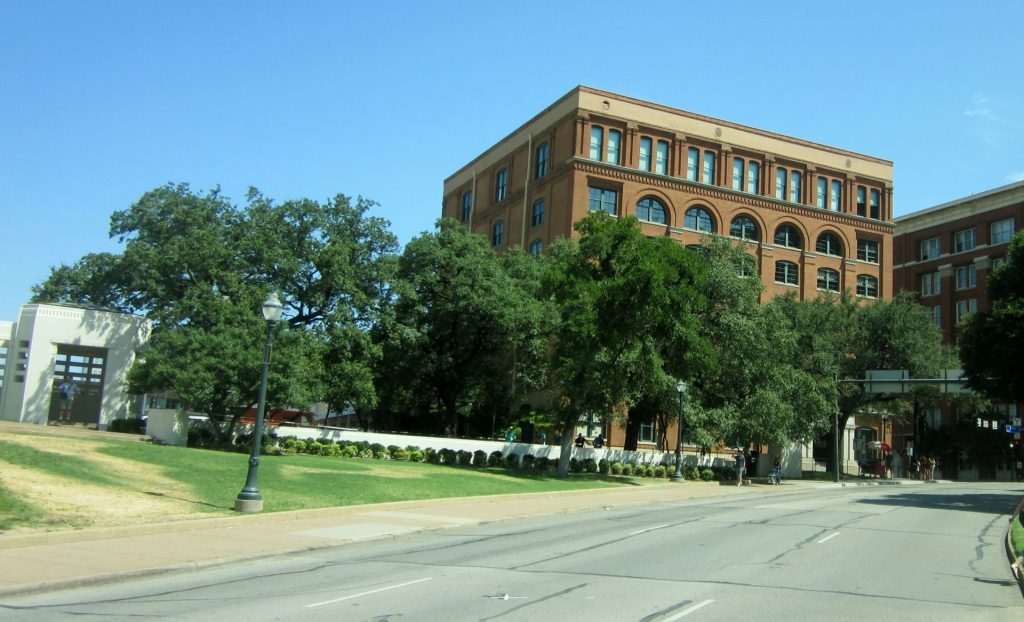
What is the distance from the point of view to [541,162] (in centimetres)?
6253

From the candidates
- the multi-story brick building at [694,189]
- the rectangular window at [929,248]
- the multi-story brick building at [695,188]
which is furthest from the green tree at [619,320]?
the rectangular window at [929,248]

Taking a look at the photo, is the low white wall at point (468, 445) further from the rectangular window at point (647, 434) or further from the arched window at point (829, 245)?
the arched window at point (829, 245)

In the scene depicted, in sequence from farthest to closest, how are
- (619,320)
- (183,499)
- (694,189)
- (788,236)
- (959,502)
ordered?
(788,236) < (694,189) < (619,320) < (959,502) < (183,499)

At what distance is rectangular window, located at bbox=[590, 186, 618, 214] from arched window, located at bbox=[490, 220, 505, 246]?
11037mm

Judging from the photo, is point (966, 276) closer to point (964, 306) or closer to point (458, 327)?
point (964, 306)

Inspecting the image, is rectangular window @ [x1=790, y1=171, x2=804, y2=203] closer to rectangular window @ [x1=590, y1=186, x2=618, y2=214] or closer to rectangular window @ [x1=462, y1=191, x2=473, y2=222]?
rectangular window @ [x1=590, y1=186, x2=618, y2=214]

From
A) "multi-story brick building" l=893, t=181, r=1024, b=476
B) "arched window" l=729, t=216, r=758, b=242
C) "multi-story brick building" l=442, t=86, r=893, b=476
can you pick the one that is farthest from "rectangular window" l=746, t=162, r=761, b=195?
"multi-story brick building" l=893, t=181, r=1024, b=476

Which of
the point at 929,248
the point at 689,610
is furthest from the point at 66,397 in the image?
the point at 929,248

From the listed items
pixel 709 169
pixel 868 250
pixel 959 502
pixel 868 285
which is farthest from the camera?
pixel 868 250

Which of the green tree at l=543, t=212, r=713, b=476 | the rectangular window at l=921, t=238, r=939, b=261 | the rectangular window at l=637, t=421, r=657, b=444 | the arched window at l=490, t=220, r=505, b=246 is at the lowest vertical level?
the rectangular window at l=637, t=421, r=657, b=444

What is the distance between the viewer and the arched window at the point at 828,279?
2611 inches

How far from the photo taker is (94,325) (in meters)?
35.2

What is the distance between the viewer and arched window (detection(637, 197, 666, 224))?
59625mm

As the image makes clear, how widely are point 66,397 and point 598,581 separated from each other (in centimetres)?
3083
